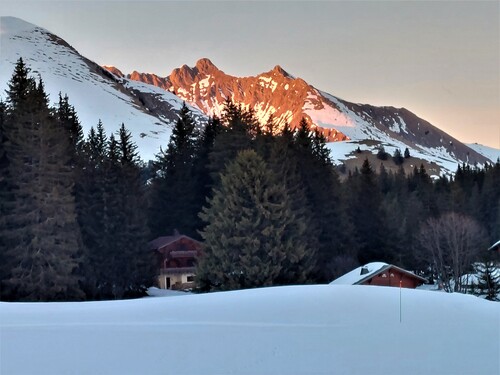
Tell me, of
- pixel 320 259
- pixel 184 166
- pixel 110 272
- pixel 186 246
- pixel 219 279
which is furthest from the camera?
pixel 184 166

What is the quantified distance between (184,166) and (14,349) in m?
41.7

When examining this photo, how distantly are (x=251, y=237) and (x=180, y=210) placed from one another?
1733 cm

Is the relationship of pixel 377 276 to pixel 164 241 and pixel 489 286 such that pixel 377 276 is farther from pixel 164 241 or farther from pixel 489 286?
pixel 164 241

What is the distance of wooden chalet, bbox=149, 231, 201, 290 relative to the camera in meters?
49.4

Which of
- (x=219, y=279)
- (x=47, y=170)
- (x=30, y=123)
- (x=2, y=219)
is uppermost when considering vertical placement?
(x=30, y=123)

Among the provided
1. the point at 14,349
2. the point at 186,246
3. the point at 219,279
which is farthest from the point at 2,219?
the point at 14,349

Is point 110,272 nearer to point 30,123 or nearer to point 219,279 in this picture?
point 219,279

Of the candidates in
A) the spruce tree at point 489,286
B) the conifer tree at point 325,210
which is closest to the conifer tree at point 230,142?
the conifer tree at point 325,210

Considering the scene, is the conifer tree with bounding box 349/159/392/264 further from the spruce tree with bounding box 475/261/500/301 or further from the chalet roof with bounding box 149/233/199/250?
the chalet roof with bounding box 149/233/199/250

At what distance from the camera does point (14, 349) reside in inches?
500

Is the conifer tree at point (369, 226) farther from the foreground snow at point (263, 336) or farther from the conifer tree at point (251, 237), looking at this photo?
the foreground snow at point (263, 336)

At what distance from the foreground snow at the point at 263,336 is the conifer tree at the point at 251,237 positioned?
17671mm

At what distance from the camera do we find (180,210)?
53094mm

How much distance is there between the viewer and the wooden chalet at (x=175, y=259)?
49.4 m
